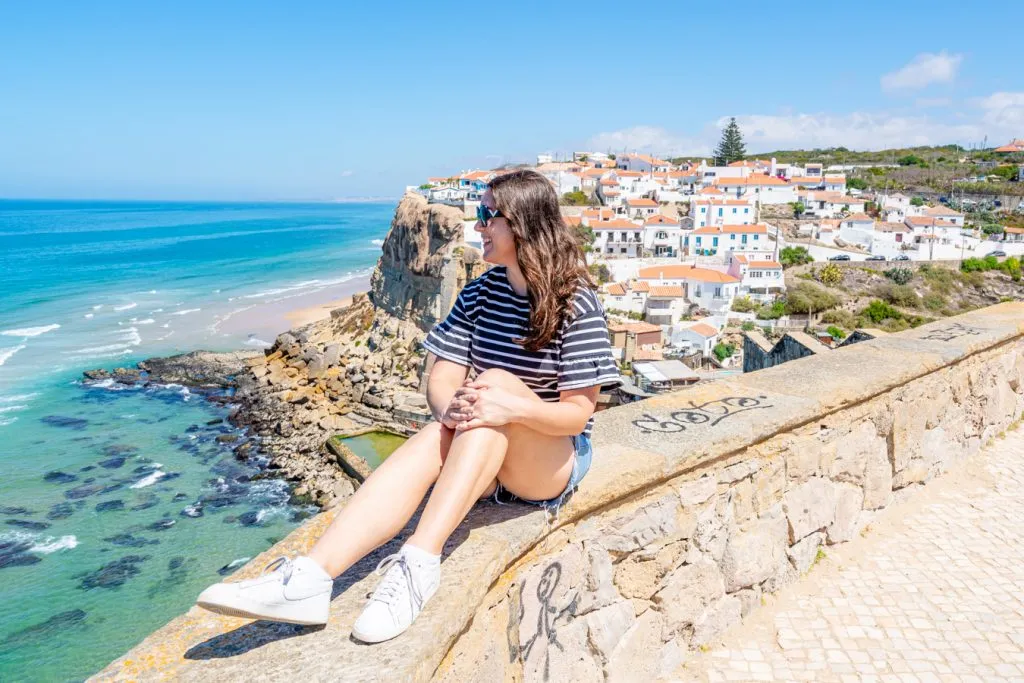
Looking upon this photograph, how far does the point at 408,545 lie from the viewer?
199 centimetres

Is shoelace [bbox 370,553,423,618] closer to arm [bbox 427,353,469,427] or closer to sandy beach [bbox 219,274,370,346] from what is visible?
arm [bbox 427,353,469,427]

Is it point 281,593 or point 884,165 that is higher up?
point 884,165

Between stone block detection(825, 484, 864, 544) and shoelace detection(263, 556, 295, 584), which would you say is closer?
shoelace detection(263, 556, 295, 584)

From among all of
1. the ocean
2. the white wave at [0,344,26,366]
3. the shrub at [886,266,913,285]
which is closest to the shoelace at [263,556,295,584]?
the ocean

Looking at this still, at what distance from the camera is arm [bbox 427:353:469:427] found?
246cm

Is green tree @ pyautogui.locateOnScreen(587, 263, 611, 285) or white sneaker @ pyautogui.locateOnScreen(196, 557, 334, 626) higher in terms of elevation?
white sneaker @ pyautogui.locateOnScreen(196, 557, 334, 626)

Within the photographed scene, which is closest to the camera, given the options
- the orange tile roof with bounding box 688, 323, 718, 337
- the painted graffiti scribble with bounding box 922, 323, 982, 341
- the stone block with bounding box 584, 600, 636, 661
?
the stone block with bounding box 584, 600, 636, 661


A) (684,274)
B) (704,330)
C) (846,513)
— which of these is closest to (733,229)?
(684,274)

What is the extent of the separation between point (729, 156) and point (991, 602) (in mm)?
85653

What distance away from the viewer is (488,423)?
6.96 feet

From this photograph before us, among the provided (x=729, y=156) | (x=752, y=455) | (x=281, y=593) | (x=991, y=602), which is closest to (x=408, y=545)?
(x=281, y=593)

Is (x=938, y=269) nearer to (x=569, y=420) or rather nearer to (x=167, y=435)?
(x=167, y=435)

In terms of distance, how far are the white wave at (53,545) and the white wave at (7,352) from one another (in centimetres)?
2144

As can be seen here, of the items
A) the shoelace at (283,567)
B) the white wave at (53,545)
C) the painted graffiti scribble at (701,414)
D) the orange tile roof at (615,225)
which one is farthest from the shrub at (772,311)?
the shoelace at (283,567)
